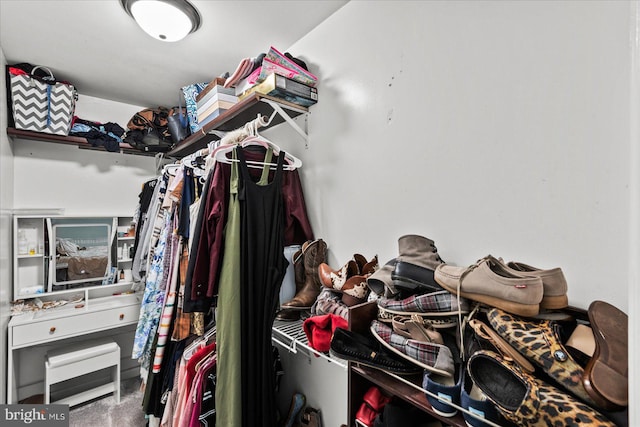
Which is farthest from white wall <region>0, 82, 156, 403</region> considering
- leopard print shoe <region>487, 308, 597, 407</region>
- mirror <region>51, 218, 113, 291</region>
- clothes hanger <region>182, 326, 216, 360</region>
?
leopard print shoe <region>487, 308, 597, 407</region>

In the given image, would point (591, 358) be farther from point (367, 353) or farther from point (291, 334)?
point (291, 334)

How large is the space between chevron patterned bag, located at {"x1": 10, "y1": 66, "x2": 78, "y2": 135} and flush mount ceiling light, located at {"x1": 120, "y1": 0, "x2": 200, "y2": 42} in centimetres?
110

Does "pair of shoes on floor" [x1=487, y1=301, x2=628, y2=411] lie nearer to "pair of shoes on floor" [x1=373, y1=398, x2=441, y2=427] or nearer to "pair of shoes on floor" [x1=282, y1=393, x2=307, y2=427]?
"pair of shoes on floor" [x1=373, y1=398, x2=441, y2=427]

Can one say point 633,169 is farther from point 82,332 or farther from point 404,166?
point 82,332

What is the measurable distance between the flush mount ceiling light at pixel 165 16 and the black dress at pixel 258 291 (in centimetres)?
67

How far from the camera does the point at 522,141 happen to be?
32.8 inches

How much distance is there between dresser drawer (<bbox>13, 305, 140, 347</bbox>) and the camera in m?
1.98

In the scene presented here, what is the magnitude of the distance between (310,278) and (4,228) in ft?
6.43

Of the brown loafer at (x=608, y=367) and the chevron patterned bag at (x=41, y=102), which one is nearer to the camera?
the brown loafer at (x=608, y=367)

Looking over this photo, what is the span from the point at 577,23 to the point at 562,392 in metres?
0.81

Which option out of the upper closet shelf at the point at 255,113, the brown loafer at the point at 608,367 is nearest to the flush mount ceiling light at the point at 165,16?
the upper closet shelf at the point at 255,113

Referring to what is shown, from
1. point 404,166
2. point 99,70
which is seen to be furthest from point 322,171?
point 99,70

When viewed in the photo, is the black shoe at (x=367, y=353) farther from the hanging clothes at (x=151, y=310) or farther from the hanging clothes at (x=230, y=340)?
the hanging clothes at (x=151, y=310)

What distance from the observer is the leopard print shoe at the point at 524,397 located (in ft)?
1.56
